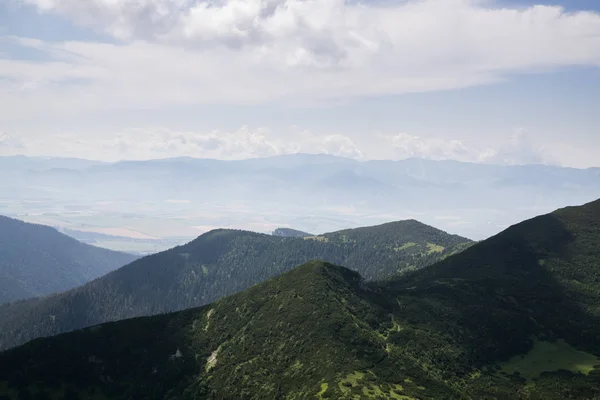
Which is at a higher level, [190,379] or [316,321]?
[316,321]

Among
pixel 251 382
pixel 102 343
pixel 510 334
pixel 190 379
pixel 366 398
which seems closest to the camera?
pixel 366 398

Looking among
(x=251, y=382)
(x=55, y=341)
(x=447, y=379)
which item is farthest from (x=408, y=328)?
(x=55, y=341)

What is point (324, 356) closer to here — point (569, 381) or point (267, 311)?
point (267, 311)

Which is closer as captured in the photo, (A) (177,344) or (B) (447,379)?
(B) (447,379)

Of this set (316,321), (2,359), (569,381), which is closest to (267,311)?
(316,321)

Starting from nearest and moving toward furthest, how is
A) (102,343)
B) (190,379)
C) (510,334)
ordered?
(190,379) < (102,343) < (510,334)

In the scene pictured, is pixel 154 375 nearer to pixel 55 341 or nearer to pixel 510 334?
pixel 55 341

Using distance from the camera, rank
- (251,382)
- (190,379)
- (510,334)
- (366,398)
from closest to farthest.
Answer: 1. (366,398)
2. (251,382)
3. (190,379)
4. (510,334)

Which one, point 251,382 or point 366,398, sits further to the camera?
point 251,382

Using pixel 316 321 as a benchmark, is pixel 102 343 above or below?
below
